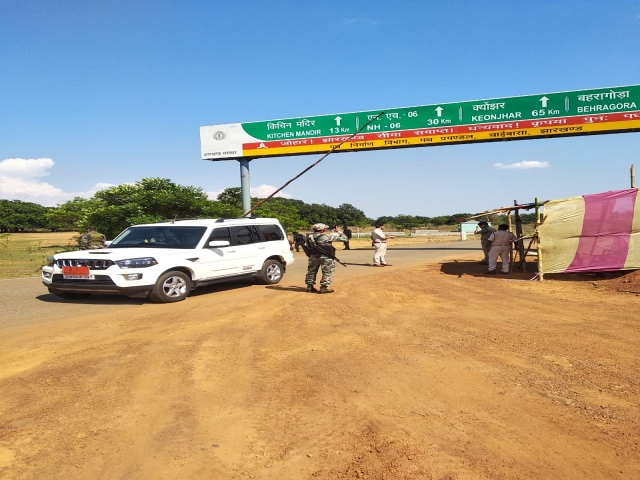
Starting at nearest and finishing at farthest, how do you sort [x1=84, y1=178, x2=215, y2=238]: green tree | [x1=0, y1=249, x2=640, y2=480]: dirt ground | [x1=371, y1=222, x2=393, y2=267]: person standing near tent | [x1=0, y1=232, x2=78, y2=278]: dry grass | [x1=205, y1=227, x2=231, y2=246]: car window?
[x1=0, y1=249, x2=640, y2=480]: dirt ground < [x1=205, y1=227, x2=231, y2=246]: car window < [x1=371, y1=222, x2=393, y2=267]: person standing near tent < [x1=0, y1=232, x2=78, y2=278]: dry grass < [x1=84, y1=178, x2=215, y2=238]: green tree

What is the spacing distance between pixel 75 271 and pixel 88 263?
11.9 inches

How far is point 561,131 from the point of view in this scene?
20609mm

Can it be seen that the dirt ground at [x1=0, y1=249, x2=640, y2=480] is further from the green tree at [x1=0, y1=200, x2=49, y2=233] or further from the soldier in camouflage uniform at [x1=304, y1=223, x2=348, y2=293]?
the green tree at [x1=0, y1=200, x2=49, y2=233]

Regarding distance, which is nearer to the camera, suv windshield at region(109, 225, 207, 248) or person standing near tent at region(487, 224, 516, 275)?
suv windshield at region(109, 225, 207, 248)

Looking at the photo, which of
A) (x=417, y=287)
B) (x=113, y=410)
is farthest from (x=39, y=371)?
(x=417, y=287)

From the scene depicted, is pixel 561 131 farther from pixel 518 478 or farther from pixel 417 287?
pixel 518 478

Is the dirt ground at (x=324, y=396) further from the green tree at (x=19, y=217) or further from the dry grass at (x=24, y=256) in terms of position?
the green tree at (x=19, y=217)

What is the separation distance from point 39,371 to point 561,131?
69.8 feet

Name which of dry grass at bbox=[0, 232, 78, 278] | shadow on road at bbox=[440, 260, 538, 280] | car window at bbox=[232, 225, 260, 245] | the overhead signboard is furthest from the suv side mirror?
the overhead signboard

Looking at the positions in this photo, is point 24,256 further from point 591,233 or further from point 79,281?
point 591,233

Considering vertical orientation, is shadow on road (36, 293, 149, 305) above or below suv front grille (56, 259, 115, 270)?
below

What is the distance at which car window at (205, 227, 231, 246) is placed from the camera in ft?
33.7

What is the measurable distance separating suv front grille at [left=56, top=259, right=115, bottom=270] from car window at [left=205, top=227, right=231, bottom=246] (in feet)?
6.91

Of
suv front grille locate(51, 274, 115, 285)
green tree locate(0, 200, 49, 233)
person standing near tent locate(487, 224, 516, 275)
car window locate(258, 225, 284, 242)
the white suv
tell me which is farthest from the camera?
A: green tree locate(0, 200, 49, 233)
